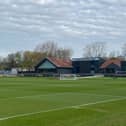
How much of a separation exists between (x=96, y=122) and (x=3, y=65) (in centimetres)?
15287

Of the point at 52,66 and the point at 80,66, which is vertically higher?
the point at 52,66

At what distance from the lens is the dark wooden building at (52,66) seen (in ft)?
437

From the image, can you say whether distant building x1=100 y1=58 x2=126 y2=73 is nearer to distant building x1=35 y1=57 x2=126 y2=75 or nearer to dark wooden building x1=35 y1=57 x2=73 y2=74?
distant building x1=35 y1=57 x2=126 y2=75

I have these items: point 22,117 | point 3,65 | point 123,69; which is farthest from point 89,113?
point 3,65

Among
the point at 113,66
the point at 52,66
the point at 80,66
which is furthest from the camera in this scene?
the point at 80,66

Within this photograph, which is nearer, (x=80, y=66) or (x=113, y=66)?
(x=113, y=66)

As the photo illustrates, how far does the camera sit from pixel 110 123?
12.8 metres

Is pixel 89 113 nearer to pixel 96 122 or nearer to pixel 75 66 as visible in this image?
pixel 96 122

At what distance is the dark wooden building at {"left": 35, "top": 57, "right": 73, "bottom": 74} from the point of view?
133125 mm

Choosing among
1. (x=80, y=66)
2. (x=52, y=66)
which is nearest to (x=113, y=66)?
(x=80, y=66)

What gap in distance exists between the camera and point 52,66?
440ft

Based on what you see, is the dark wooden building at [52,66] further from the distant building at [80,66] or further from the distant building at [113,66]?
the distant building at [113,66]

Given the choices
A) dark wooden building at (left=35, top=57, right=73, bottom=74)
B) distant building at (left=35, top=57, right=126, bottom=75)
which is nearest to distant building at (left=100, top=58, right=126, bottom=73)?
distant building at (left=35, top=57, right=126, bottom=75)

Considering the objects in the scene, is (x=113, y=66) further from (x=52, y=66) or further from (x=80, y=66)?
(x=52, y=66)
